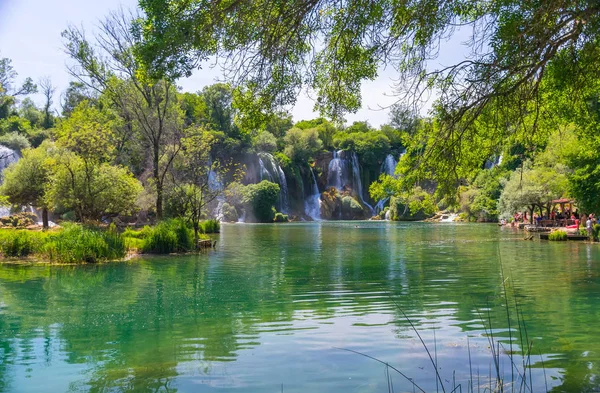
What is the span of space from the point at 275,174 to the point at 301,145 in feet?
30.4

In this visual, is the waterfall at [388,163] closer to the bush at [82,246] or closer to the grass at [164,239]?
the grass at [164,239]

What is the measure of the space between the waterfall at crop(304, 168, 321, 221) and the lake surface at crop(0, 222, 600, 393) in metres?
59.9

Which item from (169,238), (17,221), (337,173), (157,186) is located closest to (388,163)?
(337,173)

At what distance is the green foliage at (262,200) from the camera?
6950cm

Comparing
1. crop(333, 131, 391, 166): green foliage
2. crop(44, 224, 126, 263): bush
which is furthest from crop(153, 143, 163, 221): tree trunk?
crop(333, 131, 391, 166): green foliage

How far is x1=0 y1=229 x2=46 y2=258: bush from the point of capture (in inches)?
882

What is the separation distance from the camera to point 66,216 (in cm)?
4000

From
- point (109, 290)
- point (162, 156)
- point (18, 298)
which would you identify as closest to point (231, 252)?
point (162, 156)

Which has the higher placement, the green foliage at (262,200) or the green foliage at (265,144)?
the green foliage at (265,144)

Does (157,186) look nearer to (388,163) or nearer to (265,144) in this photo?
(265,144)

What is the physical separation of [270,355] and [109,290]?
8193 mm

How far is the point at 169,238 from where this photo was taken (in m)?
25.5

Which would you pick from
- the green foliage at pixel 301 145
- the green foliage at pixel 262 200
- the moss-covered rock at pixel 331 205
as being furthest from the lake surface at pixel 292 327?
the green foliage at pixel 301 145

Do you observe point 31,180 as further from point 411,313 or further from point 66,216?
point 411,313
